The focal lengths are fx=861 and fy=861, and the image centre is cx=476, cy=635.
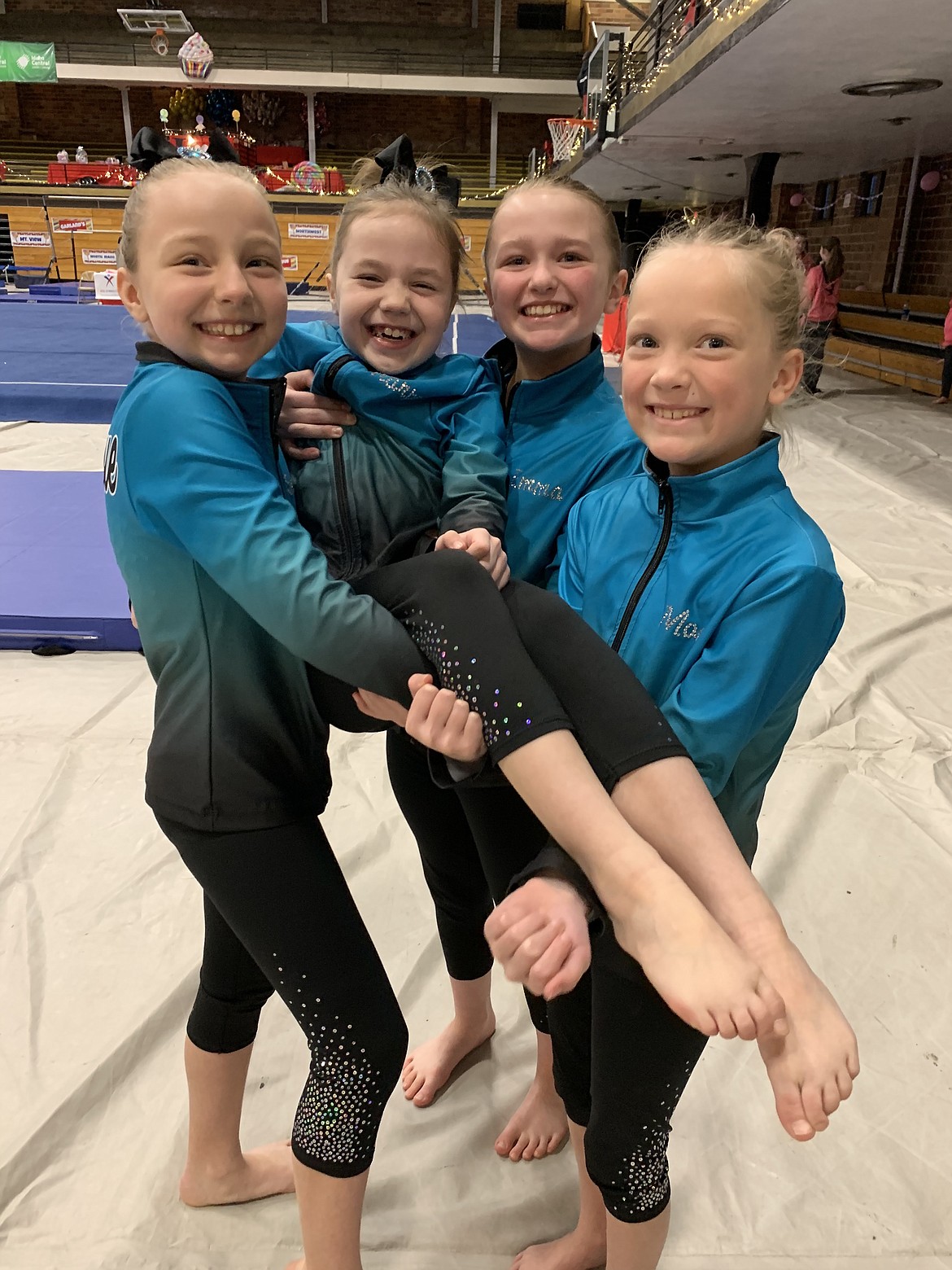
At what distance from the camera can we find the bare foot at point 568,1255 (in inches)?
43.6

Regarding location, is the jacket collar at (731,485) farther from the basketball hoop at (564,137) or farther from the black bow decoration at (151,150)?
the basketball hoop at (564,137)

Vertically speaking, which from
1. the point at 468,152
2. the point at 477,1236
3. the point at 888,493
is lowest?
the point at 477,1236

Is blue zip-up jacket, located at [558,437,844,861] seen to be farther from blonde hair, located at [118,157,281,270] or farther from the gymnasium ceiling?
the gymnasium ceiling

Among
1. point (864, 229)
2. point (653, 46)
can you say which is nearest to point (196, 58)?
point (653, 46)

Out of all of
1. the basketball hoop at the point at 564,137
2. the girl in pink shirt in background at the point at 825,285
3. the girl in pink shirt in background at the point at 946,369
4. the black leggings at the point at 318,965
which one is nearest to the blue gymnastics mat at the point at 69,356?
the black leggings at the point at 318,965

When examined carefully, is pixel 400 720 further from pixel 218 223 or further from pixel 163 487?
pixel 218 223

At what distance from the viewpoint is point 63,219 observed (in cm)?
1285

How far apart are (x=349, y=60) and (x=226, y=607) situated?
804 inches

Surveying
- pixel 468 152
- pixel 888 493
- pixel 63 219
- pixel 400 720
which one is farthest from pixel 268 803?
pixel 468 152

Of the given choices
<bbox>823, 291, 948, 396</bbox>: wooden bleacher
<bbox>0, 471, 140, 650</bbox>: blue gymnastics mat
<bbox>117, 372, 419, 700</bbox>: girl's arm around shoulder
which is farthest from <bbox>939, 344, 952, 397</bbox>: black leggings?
<bbox>117, 372, 419, 700</bbox>: girl's arm around shoulder

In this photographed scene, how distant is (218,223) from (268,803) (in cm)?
61

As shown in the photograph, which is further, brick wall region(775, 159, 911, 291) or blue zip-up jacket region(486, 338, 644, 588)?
brick wall region(775, 159, 911, 291)

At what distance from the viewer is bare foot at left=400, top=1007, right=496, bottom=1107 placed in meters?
1.38

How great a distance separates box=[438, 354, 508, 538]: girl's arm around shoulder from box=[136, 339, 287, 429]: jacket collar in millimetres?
226
